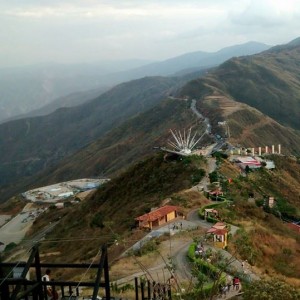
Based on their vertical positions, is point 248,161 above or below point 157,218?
below

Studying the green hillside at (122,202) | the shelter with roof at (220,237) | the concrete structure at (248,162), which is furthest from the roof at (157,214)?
the concrete structure at (248,162)

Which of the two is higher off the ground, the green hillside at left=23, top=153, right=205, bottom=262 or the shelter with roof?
the shelter with roof

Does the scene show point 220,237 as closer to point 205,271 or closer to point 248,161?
point 205,271

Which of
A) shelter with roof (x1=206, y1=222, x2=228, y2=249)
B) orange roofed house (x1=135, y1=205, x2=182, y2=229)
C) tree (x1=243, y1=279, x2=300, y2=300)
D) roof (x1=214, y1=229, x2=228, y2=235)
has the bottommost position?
orange roofed house (x1=135, y1=205, x2=182, y2=229)

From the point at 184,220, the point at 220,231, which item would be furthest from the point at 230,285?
the point at 184,220

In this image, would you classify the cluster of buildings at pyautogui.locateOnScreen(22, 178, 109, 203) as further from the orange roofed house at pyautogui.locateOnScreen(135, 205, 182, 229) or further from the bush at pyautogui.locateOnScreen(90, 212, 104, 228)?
the orange roofed house at pyautogui.locateOnScreen(135, 205, 182, 229)

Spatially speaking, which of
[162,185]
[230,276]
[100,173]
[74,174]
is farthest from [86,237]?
[74,174]

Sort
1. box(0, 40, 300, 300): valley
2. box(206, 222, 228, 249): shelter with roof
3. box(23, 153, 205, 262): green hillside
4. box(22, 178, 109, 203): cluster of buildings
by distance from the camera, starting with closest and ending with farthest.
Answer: box(0, 40, 300, 300): valley → box(206, 222, 228, 249): shelter with roof → box(23, 153, 205, 262): green hillside → box(22, 178, 109, 203): cluster of buildings

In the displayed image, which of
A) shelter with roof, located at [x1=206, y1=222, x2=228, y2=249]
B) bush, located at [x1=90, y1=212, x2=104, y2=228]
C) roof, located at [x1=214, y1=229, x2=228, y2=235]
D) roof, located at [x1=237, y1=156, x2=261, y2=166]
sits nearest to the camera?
shelter with roof, located at [x1=206, y1=222, x2=228, y2=249]

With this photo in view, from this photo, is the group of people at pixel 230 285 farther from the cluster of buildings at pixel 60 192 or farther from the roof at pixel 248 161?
the cluster of buildings at pixel 60 192

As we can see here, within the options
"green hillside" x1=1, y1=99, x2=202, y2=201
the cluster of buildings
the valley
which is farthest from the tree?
"green hillside" x1=1, y1=99, x2=202, y2=201

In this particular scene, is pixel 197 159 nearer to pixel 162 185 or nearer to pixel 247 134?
pixel 162 185
